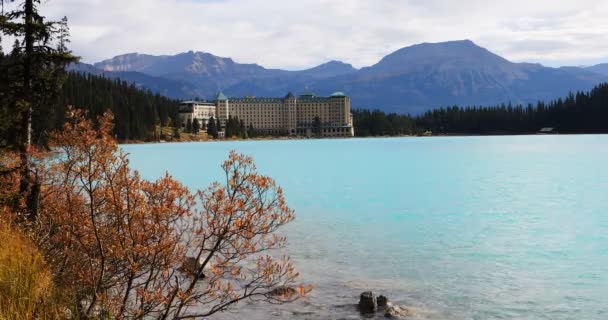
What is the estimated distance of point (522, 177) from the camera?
61.0 m

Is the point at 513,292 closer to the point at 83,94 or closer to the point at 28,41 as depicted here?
the point at 28,41

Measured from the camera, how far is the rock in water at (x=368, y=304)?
14.4 metres

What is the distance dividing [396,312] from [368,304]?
2.39 ft

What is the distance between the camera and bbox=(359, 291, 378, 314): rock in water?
14.4 metres

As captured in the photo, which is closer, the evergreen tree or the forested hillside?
the evergreen tree

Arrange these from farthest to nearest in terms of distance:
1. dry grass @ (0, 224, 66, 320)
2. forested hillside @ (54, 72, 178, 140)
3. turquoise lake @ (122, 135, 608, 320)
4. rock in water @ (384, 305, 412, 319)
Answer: forested hillside @ (54, 72, 178, 140) < turquoise lake @ (122, 135, 608, 320) < rock in water @ (384, 305, 412, 319) < dry grass @ (0, 224, 66, 320)

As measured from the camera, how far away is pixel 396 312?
14.4 metres

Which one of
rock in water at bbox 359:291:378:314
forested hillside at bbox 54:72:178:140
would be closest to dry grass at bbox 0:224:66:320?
rock in water at bbox 359:291:378:314

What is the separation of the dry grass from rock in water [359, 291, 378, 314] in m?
7.98

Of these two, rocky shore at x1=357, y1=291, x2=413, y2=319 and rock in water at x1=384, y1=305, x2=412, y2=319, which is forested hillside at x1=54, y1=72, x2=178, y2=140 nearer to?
rocky shore at x1=357, y1=291, x2=413, y2=319

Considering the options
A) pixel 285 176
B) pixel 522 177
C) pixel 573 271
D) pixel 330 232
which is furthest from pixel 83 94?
pixel 573 271

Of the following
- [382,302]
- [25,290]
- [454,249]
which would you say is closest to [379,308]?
[382,302]

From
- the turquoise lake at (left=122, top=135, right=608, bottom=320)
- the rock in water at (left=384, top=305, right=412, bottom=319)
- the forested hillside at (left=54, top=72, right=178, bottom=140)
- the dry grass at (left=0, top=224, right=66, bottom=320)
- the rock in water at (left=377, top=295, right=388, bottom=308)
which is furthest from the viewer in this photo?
the forested hillside at (left=54, top=72, right=178, bottom=140)

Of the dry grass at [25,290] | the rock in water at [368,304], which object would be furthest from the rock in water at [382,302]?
the dry grass at [25,290]
